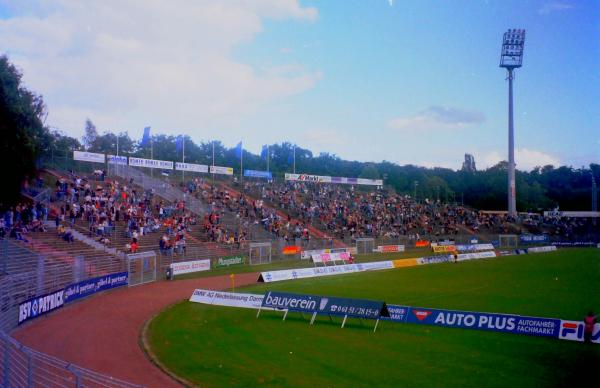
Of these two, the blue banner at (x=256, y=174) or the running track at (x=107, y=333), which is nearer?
the running track at (x=107, y=333)

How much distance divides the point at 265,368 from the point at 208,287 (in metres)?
20.3

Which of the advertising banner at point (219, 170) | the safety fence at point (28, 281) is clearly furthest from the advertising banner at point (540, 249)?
the safety fence at point (28, 281)

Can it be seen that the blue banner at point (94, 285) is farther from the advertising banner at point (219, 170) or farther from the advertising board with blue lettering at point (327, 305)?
the advertising banner at point (219, 170)

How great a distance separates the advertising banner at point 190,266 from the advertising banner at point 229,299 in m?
10.9

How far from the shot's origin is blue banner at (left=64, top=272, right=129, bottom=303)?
27081 mm

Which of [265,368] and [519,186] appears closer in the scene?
[265,368]

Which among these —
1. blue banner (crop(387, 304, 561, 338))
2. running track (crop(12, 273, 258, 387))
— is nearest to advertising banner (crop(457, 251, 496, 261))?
running track (crop(12, 273, 258, 387))

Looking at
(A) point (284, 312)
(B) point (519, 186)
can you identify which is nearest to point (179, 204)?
(A) point (284, 312)

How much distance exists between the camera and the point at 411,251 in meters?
68.7

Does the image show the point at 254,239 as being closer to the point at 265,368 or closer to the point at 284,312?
the point at 284,312

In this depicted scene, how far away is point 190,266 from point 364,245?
26.0m

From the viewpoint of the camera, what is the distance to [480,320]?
21422 mm

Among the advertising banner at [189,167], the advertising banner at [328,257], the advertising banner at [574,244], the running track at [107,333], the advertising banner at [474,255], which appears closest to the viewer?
the running track at [107,333]

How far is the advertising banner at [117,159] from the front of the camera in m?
51.0
